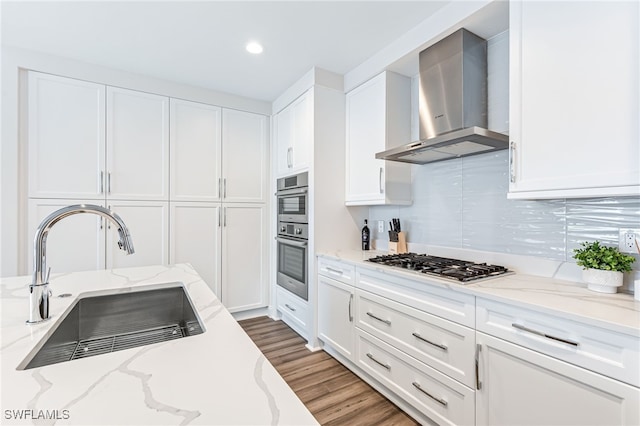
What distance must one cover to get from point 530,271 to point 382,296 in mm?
870

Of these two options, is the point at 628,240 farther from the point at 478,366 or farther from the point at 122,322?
the point at 122,322

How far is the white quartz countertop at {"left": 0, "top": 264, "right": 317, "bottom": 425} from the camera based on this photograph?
0.52 m

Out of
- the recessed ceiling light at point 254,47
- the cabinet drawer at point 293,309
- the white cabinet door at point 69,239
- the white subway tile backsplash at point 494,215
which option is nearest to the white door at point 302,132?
the recessed ceiling light at point 254,47

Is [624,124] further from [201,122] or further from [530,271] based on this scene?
[201,122]

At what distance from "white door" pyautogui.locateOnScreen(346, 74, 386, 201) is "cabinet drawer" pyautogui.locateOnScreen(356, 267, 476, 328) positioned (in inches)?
28.5

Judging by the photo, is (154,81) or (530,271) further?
(154,81)

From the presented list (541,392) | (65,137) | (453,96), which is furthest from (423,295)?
(65,137)

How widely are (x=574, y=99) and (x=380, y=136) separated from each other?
4.25 feet

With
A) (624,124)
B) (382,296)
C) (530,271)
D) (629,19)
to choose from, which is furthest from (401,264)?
(629,19)

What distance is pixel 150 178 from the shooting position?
112 inches

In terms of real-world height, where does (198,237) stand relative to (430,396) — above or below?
above

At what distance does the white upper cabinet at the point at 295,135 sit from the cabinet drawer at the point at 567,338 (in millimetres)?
1916

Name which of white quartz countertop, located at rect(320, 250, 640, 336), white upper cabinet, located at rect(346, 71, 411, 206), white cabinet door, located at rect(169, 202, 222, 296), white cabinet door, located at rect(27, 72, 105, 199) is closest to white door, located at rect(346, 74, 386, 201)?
white upper cabinet, located at rect(346, 71, 411, 206)

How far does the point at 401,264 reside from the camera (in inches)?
74.9
